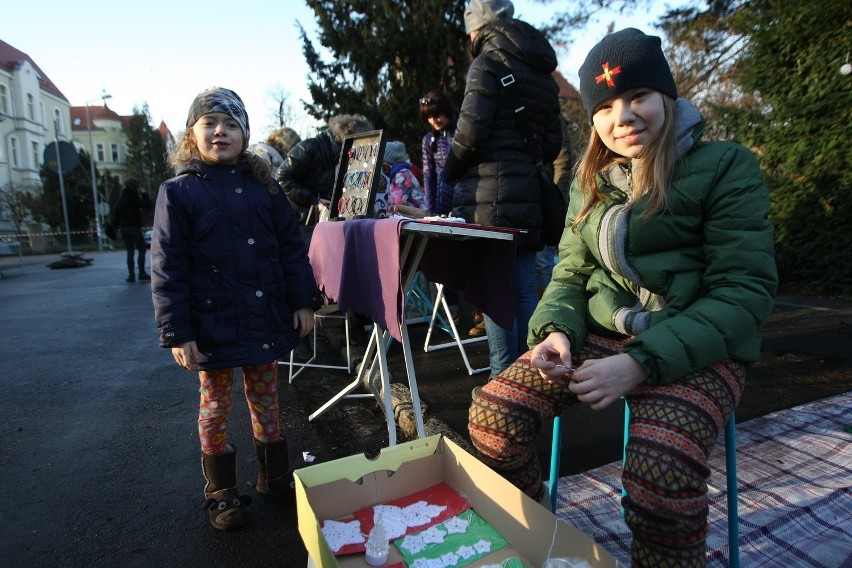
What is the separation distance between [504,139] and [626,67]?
1.54 meters

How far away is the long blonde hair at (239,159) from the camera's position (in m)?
2.28

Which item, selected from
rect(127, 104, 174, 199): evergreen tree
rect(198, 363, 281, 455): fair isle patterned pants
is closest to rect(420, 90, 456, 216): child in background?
rect(198, 363, 281, 455): fair isle patterned pants

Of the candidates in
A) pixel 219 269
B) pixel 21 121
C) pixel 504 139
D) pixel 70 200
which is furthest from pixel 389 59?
pixel 21 121

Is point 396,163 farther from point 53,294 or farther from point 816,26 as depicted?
point 53,294

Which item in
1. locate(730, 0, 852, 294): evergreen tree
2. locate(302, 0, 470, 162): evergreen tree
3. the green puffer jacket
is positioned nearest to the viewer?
the green puffer jacket

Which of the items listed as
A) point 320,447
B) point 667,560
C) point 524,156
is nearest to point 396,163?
point 524,156

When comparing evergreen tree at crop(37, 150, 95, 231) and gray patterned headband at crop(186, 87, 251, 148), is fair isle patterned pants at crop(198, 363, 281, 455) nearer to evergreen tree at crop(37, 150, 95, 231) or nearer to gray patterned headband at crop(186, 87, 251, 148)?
gray patterned headband at crop(186, 87, 251, 148)

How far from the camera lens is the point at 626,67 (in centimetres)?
148

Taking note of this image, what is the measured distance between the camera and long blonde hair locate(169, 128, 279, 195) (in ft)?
7.49

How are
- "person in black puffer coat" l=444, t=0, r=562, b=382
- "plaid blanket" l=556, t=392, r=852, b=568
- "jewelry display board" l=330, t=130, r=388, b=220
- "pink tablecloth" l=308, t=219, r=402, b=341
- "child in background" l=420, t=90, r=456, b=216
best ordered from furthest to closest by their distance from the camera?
"child in background" l=420, t=90, r=456, b=216 < "person in black puffer coat" l=444, t=0, r=562, b=382 < "jewelry display board" l=330, t=130, r=388, b=220 < "pink tablecloth" l=308, t=219, r=402, b=341 < "plaid blanket" l=556, t=392, r=852, b=568

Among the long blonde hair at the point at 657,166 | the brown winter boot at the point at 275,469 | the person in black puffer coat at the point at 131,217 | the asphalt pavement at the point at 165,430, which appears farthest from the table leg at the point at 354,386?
the person in black puffer coat at the point at 131,217

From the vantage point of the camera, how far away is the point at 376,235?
2105 millimetres

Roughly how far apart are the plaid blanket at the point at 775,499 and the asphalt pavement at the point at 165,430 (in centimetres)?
33

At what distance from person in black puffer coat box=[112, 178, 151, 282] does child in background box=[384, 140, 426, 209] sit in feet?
25.5
